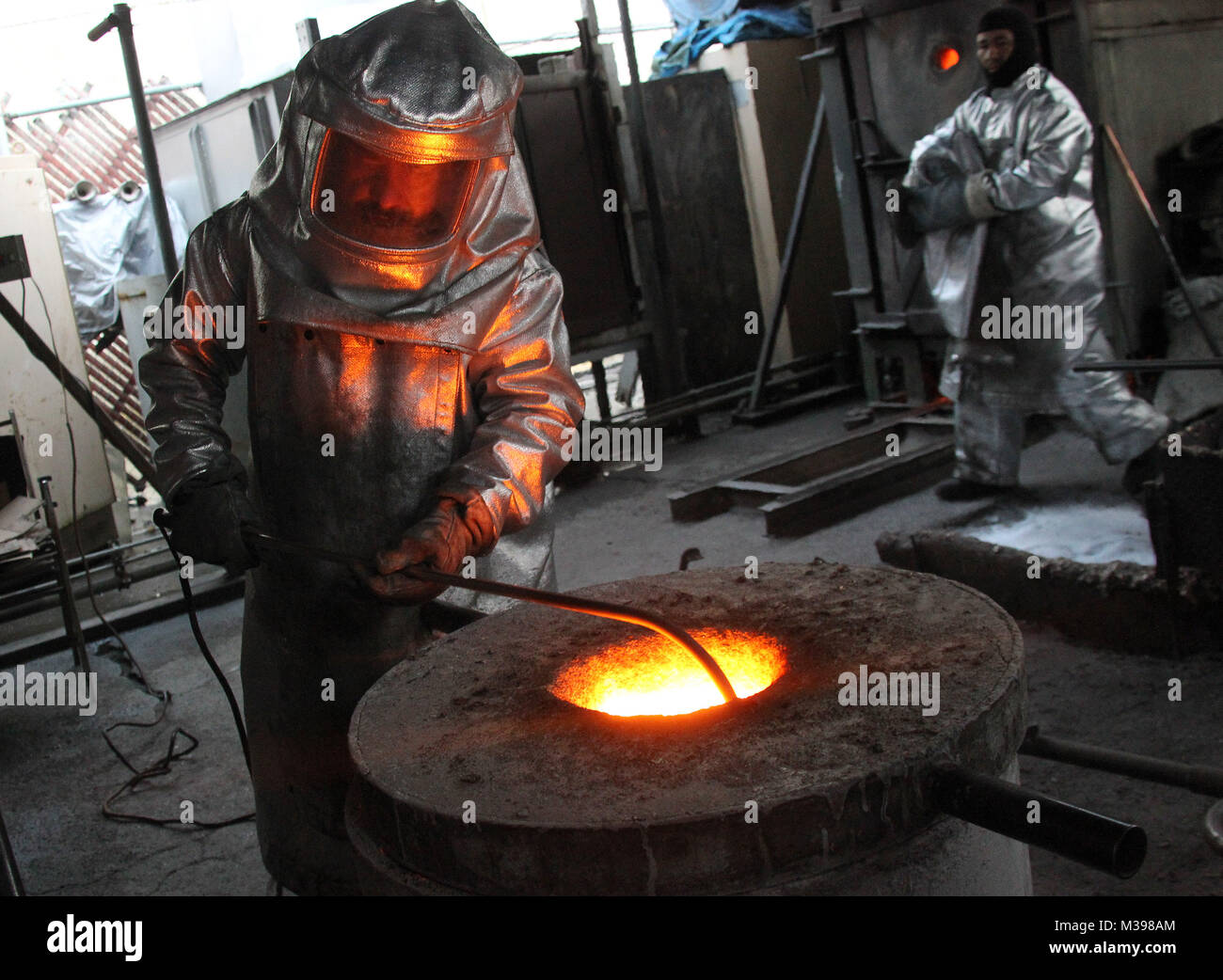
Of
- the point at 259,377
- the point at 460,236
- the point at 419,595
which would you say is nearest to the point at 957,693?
the point at 419,595

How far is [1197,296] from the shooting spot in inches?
214

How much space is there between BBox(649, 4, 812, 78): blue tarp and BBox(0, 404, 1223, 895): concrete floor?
391cm

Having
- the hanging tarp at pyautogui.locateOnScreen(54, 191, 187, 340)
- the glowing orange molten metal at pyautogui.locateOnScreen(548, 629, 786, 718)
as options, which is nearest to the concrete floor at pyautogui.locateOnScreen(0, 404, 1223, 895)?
the glowing orange molten metal at pyautogui.locateOnScreen(548, 629, 786, 718)

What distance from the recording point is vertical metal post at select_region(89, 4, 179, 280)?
418 centimetres

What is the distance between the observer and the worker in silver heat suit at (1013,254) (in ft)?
14.6

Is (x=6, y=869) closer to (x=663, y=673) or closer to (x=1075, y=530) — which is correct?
(x=663, y=673)

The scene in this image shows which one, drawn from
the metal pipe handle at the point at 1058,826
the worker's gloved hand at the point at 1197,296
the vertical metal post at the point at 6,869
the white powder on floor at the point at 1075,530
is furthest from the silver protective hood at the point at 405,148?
the worker's gloved hand at the point at 1197,296

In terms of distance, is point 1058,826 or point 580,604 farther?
point 580,604

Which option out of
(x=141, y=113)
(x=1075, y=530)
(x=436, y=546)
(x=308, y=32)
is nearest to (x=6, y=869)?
(x=436, y=546)

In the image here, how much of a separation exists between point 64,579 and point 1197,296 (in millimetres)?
5080

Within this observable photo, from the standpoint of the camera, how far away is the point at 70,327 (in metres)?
5.85

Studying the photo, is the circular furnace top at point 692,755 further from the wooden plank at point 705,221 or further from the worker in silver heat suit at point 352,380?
the wooden plank at point 705,221
